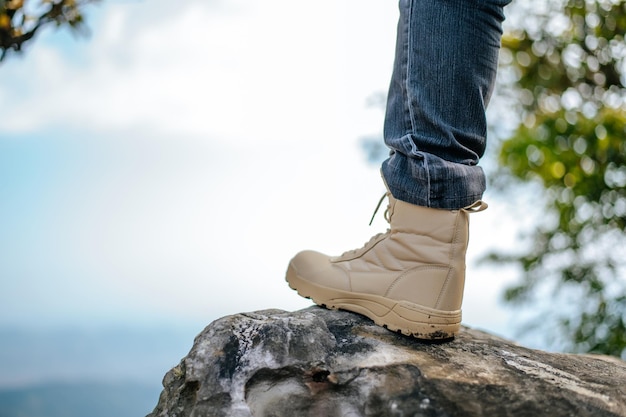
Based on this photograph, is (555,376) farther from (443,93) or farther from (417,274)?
(443,93)

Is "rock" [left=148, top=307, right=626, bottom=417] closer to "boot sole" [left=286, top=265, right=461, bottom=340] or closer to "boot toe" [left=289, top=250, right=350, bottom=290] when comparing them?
"boot sole" [left=286, top=265, right=461, bottom=340]

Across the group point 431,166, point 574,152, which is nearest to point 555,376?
point 431,166

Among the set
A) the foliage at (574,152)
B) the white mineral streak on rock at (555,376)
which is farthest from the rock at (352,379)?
the foliage at (574,152)

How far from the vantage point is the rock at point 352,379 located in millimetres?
1295

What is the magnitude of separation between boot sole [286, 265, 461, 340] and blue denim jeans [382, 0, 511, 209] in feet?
0.76

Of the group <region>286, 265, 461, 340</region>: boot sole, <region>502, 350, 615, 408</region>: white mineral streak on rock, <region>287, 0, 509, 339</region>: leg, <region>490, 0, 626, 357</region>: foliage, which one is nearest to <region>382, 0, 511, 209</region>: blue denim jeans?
<region>287, 0, 509, 339</region>: leg

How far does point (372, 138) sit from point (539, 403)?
9.63 feet

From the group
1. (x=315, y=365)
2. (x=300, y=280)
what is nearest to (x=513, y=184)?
(x=300, y=280)

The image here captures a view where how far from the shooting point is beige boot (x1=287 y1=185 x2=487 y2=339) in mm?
1470

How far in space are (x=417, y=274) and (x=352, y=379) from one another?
0.94 feet

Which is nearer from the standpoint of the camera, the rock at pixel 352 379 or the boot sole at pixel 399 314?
the rock at pixel 352 379

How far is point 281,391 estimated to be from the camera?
134 cm

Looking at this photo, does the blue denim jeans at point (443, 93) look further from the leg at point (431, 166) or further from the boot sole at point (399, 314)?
the boot sole at point (399, 314)

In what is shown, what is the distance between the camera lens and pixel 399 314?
1.49m
